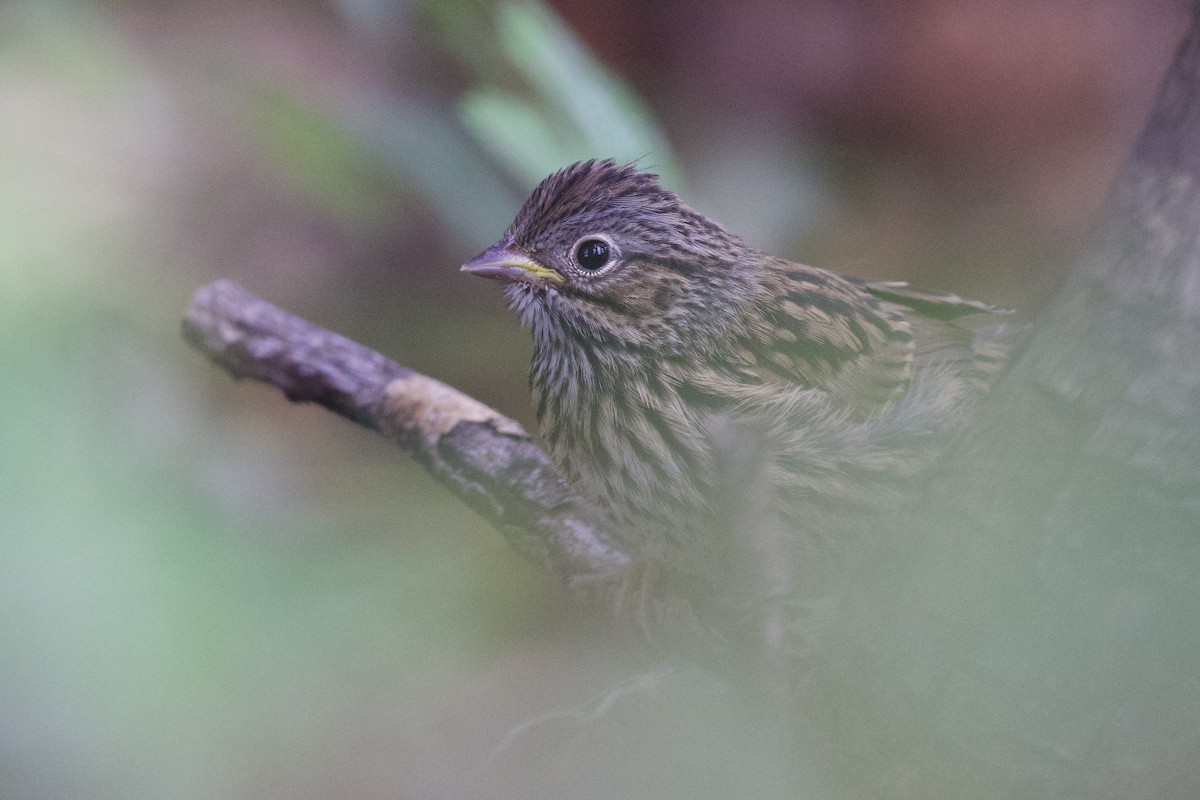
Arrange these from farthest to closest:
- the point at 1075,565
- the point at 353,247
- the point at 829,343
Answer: the point at 353,247, the point at 829,343, the point at 1075,565

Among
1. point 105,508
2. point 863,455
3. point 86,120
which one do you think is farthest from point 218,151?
point 863,455

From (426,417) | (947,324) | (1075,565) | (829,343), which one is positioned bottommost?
(1075,565)

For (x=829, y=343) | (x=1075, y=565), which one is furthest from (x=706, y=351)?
(x=1075, y=565)

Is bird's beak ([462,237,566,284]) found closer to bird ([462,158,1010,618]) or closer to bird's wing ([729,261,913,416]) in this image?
bird ([462,158,1010,618])

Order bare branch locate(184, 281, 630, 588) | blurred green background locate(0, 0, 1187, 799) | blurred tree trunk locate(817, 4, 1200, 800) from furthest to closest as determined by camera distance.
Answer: bare branch locate(184, 281, 630, 588) < blurred green background locate(0, 0, 1187, 799) < blurred tree trunk locate(817, 4, 1200, 800)

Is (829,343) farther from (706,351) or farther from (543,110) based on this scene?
(543,110)

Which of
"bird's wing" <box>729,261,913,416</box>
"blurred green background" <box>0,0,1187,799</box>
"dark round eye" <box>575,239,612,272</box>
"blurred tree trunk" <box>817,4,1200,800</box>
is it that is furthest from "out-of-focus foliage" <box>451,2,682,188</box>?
"blurred tree trunk" <box>817,4,1200,800</box>

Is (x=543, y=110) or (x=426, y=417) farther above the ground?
(x=543, y=110)

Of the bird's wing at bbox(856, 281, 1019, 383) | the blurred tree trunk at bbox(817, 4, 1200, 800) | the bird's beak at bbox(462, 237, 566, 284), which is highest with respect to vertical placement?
the bird's wing at bbox(856, 281, 1019, 383)
